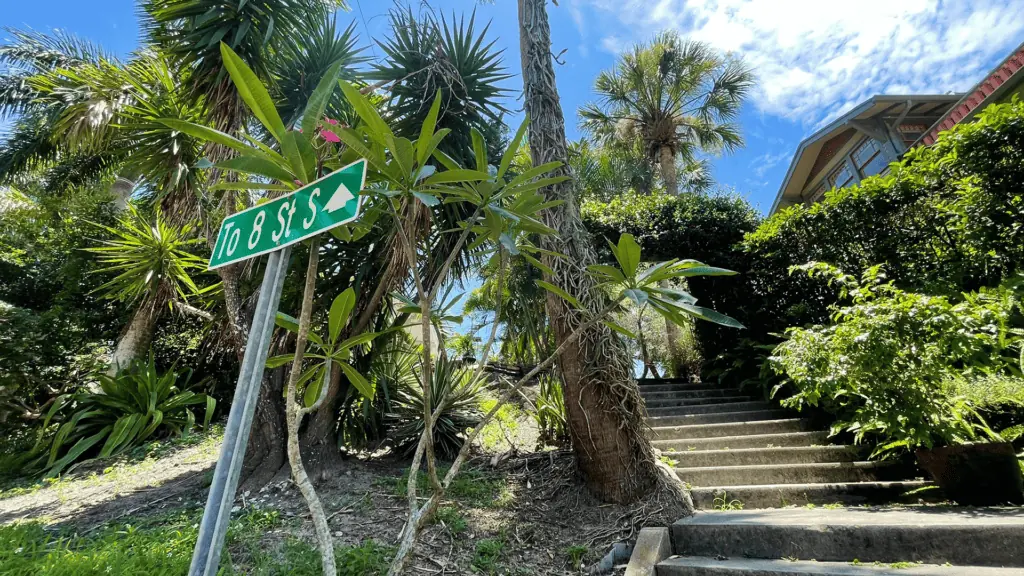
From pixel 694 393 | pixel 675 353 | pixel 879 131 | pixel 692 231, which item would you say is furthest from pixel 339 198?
pixel 879 131

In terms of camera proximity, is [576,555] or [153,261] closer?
[576,555]

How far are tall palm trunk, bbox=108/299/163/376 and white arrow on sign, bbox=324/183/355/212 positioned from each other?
590cm

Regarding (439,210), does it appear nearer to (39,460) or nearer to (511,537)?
(511,537)

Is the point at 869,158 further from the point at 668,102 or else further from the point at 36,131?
the point at 36,131

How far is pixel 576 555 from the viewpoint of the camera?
254cm

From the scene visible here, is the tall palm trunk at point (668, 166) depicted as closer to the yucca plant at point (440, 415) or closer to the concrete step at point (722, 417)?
the concrete step at point (722, 417)

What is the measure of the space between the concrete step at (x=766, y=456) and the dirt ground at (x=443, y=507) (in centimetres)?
111

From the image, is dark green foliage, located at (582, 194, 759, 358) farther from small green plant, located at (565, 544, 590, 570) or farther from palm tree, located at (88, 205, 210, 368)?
palm tree, located at (88, 205, 210, 368)

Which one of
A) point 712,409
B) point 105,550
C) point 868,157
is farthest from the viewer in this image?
point 868,157

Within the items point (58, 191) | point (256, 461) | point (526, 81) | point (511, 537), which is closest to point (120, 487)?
point (256, 461)

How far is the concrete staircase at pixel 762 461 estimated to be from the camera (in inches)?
124

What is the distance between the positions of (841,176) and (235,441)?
498 inches

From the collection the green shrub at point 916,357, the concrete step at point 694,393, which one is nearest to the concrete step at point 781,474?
the green shrub at point 916,357

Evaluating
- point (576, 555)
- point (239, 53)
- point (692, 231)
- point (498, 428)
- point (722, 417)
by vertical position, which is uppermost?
point (239, 53)
